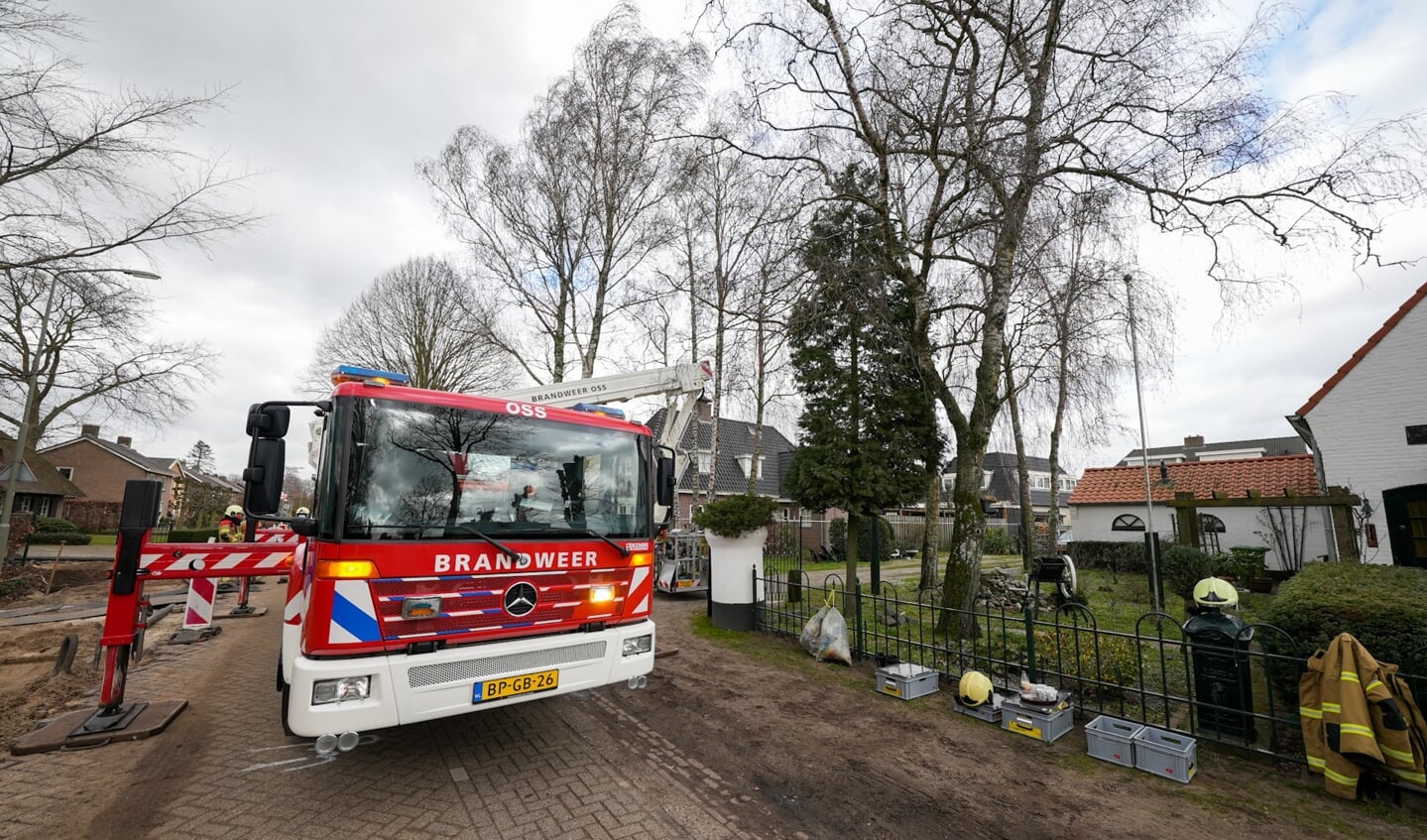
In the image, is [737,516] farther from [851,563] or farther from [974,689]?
[974,689]

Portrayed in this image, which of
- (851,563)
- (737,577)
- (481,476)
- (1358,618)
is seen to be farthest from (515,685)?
(851,563)

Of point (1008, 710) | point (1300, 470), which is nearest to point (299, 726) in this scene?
point (1008, 710)

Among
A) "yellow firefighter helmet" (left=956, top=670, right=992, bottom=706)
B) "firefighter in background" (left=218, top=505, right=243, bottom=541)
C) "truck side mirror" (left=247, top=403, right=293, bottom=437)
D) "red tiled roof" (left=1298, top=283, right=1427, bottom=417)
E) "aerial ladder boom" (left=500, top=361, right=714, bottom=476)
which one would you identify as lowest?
"yellow firefighter helmet" (left=956, top=670, right=992, bottom=706)

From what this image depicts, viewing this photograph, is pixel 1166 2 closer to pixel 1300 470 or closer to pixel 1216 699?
pixel 1216 699

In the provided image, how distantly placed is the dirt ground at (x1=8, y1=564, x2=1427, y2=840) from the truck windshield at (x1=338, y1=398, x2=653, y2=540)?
201 centimetres

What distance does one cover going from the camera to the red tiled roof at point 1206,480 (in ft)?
51.7

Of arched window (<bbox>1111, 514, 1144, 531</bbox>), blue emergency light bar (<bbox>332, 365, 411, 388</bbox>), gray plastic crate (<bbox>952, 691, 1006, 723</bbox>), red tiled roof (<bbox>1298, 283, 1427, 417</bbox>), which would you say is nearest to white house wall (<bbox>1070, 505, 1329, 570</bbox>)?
arched window (<bbox>1111, 514, 1144, 531</bbox>)

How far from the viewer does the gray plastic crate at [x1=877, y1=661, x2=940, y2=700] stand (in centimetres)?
589

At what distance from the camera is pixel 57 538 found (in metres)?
25.2

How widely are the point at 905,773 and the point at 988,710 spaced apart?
1490 mm

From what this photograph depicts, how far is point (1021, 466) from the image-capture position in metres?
16.8

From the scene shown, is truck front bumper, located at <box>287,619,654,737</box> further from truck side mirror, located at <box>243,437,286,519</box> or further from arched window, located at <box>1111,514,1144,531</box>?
arched window, located at <box>1111,514,1144,531</box>

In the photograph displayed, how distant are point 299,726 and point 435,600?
0.93 m

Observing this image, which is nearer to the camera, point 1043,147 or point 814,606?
point 1043,147
